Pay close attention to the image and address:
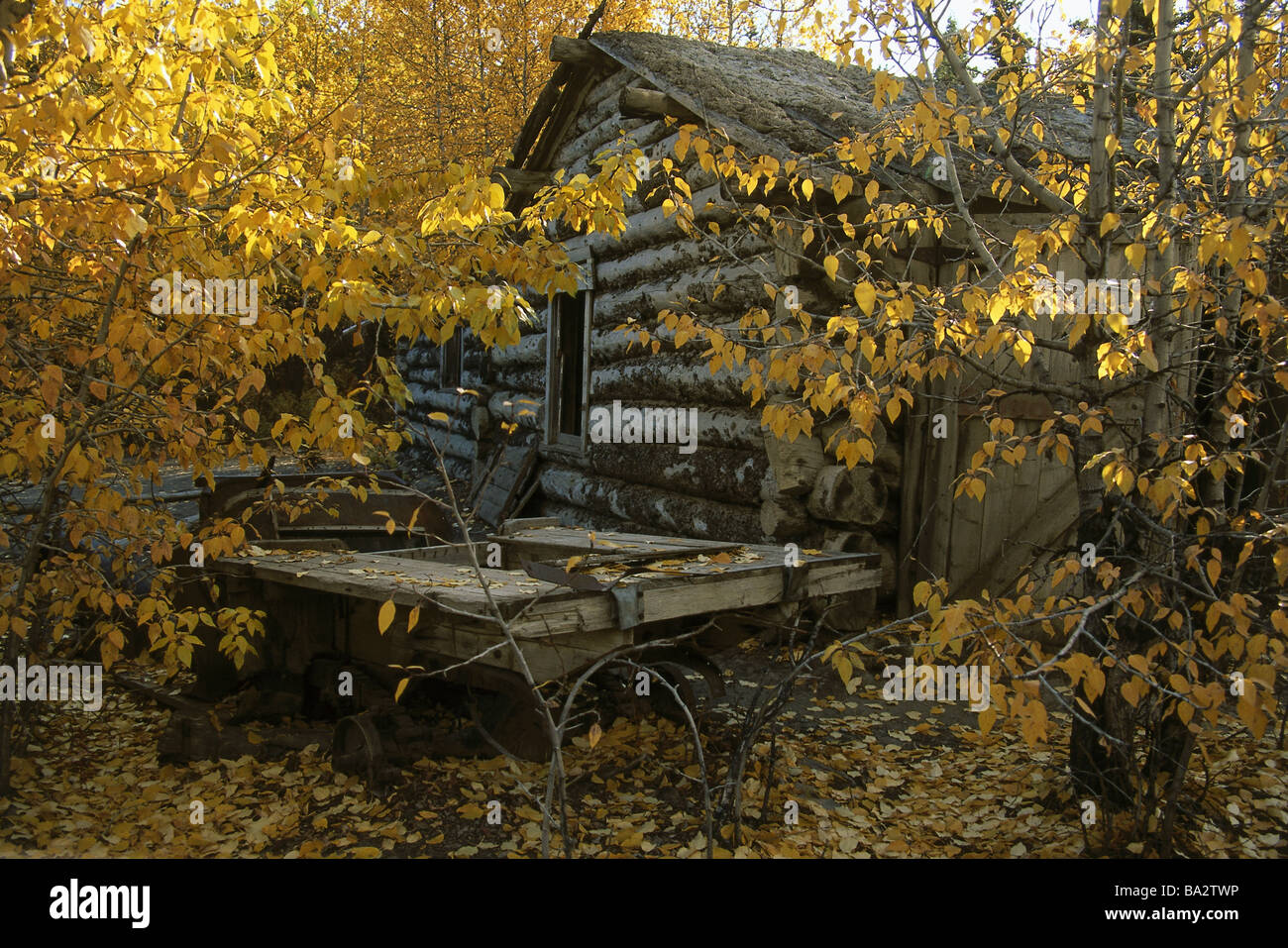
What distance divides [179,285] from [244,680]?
98.4 inches

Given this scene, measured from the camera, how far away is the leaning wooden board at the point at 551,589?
12.5ft

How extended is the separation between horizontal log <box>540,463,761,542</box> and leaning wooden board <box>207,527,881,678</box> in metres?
2.17

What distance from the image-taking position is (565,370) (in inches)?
426

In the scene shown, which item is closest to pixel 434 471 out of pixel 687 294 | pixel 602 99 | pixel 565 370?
pixel 565 370

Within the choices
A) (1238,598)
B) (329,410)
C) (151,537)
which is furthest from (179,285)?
(1238,598)

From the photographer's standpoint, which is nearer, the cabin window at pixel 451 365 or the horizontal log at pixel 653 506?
the horizontal log at pixel 653 506

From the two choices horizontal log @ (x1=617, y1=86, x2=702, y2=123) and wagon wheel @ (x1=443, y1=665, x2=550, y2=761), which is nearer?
wagon wheel @ (x1=443, y1=665, x2=550, y2=761)

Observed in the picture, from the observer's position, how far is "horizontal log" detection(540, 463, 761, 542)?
7.25 metres

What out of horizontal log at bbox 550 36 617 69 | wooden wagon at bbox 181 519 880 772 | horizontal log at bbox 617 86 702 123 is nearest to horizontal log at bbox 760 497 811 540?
wooden wagon at bbox 181 519 880 772

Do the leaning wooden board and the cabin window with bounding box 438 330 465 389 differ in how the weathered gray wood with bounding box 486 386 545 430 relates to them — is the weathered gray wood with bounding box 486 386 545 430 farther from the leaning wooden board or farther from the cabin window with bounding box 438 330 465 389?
the leaning wooden board

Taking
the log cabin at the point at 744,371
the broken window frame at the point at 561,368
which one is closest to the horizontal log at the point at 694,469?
the log cabin at the point at 744,371

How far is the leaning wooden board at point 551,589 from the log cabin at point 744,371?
89cm

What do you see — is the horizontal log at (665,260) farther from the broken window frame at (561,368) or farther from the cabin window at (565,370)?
the cabin window at (565,370)
